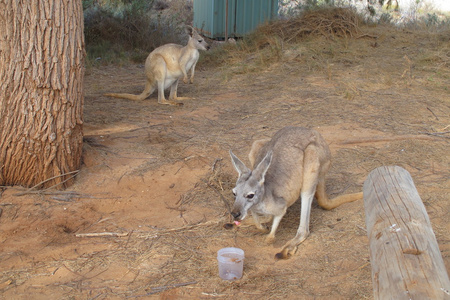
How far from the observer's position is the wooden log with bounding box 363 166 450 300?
6.83ft

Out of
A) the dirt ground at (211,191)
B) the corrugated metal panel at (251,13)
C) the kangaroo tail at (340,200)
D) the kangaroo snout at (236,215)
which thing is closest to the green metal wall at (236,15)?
the corrugated metal panel at (251,13)

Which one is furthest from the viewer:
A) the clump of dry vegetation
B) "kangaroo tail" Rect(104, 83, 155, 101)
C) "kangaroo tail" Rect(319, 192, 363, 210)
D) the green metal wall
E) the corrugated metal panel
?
the corrugated metal panel

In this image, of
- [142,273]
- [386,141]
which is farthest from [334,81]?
[142,273]

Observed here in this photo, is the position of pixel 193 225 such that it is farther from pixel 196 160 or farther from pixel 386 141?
pixel 386 141

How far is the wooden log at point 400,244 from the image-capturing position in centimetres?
208

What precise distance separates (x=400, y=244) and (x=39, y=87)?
3.74m

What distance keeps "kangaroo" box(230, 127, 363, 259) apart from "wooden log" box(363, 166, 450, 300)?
1018mm

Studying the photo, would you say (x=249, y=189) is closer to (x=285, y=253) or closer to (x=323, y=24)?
(x=285, y=253)

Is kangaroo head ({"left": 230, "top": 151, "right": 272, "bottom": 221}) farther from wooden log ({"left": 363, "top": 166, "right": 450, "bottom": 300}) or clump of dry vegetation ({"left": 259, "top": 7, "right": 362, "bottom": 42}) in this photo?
clump of dry vegetation ({"left": 259, "top": 7, "right": 362, "bottom": 42})

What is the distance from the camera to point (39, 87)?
15.5 ft

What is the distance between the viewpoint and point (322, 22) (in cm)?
1120

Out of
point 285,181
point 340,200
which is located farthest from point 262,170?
point 340,200

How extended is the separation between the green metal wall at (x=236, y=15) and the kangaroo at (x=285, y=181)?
9676 millimetres

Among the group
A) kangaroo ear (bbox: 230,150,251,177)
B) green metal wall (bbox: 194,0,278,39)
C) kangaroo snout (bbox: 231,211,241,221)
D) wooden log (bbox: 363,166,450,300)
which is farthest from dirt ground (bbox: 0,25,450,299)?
green metal wall (bbox: 194,0,278,39)
